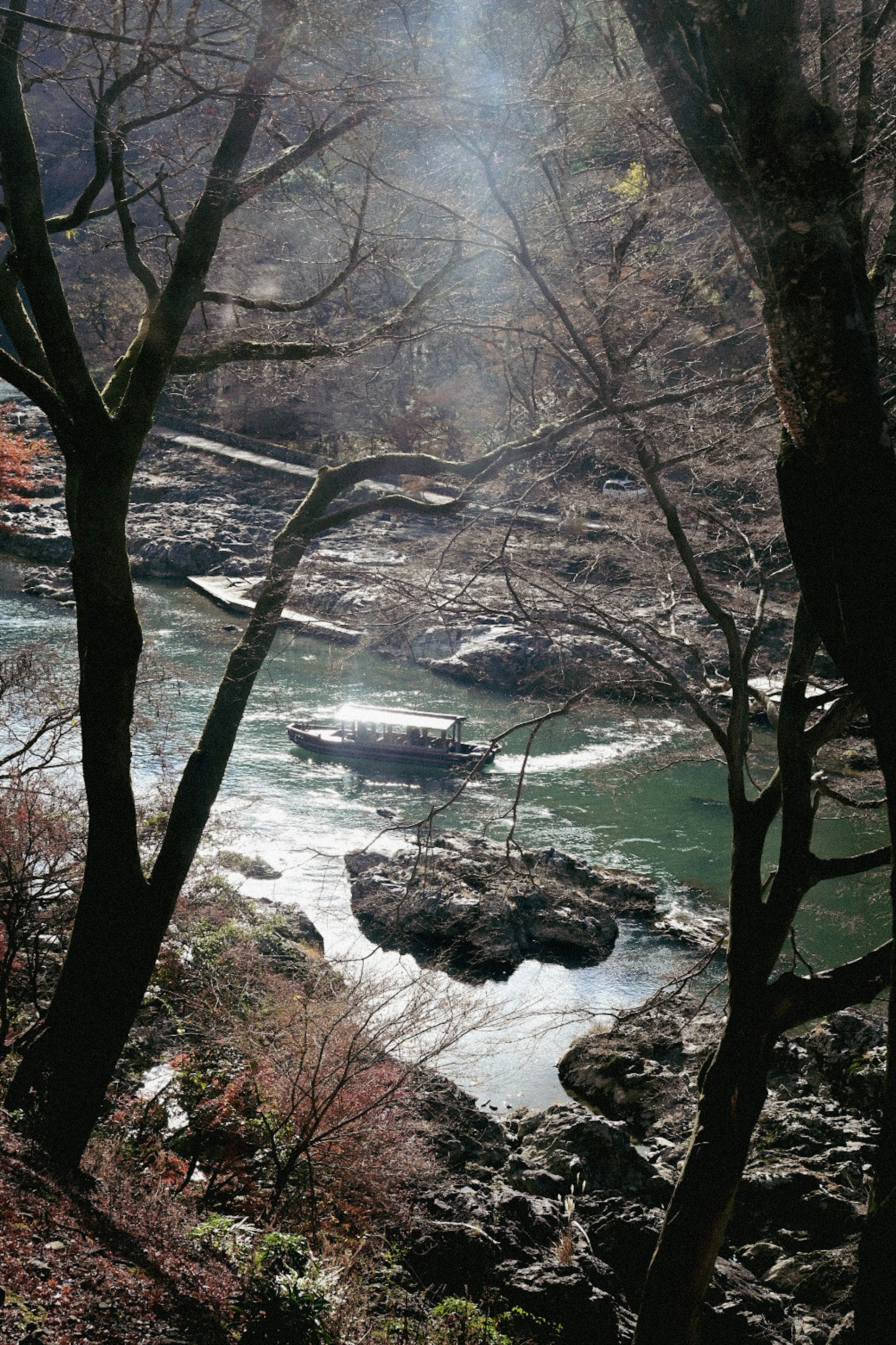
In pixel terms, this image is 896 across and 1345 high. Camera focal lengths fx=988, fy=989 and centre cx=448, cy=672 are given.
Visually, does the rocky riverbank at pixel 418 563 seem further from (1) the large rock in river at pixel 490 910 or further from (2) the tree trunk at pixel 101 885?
(1) the large rock in river at pixel 490 910

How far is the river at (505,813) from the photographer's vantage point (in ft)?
37.8

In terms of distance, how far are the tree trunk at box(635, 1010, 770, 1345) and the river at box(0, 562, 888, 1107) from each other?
125 cm

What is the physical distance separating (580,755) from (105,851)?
15.9m

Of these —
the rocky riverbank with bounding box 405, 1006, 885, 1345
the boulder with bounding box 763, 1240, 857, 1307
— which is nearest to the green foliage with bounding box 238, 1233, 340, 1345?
the rocky riverbank with bounding box 405, 1006, 885, 1345

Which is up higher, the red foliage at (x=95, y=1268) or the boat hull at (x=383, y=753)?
the boat hull at (x=383, y=753)

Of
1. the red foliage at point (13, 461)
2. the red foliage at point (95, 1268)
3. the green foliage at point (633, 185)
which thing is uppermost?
the red foliage at point (13, 461)

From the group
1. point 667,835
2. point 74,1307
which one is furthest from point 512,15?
point 667,835

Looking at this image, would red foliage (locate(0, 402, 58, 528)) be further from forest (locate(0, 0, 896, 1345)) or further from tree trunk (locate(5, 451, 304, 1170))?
tree trunk (locate(5, 451, 304, 1170))

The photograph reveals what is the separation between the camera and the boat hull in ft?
63.7

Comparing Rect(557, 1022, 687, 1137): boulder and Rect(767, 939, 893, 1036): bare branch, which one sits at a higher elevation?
Rect(767, 939, 893, 1036): bare branch

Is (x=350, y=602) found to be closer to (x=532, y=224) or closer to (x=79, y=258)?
(x=532, y=224)

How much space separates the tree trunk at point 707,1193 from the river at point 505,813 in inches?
49.0

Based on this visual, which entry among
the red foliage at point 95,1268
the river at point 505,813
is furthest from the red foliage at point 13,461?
the red foliage at point 95,1268

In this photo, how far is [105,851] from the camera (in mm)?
4914
